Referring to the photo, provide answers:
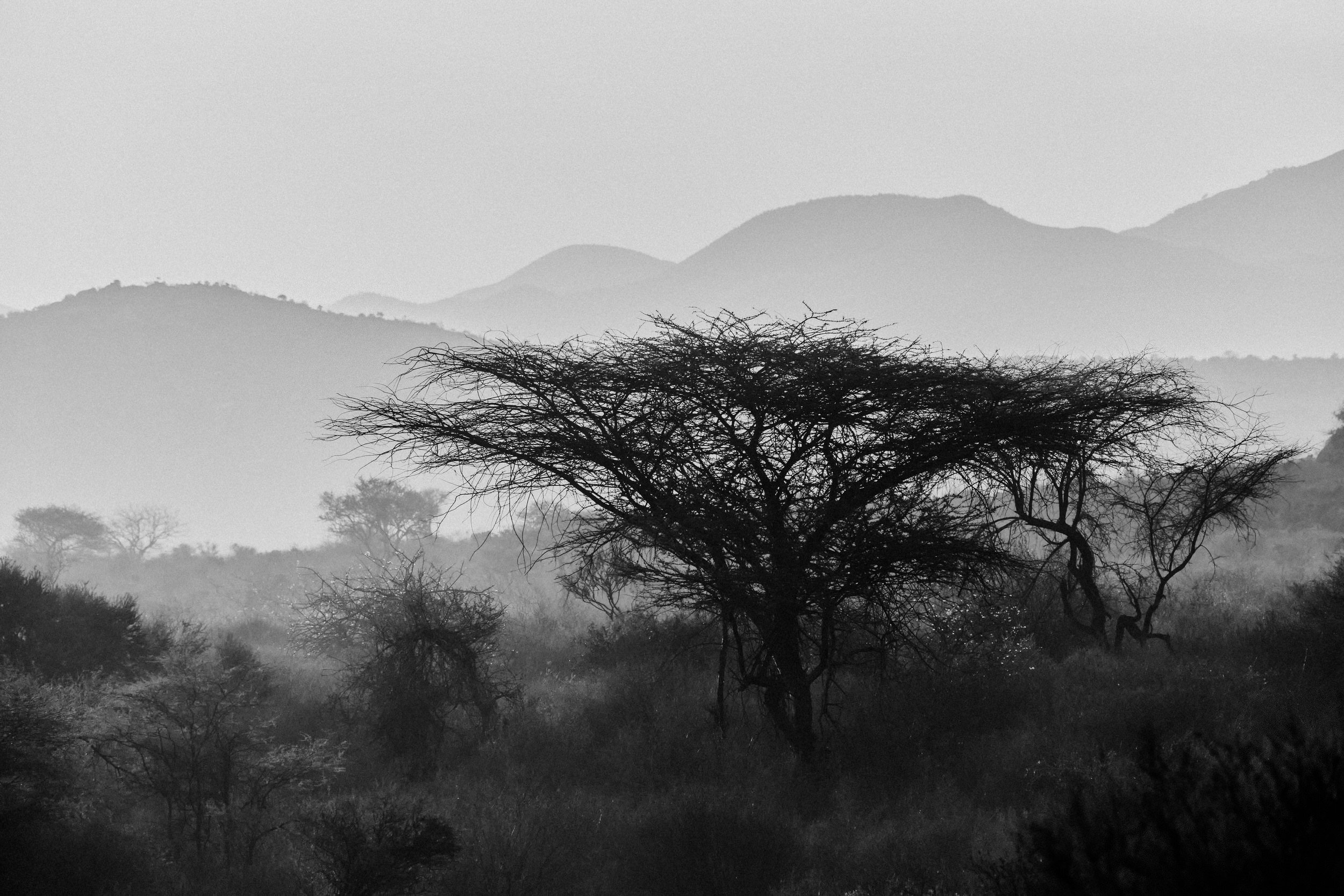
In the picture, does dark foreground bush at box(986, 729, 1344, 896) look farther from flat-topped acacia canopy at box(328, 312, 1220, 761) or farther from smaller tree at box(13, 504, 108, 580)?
smaller tree at box(13, 504, 108, 580)

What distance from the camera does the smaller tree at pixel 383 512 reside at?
42.4 m

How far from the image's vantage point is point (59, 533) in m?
48.7

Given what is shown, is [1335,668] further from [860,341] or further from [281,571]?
[281,571]

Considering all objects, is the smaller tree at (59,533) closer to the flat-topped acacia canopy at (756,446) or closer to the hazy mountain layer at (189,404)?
the flat-topped acacia canopy at (756,446)

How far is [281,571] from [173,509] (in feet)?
294

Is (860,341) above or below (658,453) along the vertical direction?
above

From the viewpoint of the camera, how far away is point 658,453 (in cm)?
1068

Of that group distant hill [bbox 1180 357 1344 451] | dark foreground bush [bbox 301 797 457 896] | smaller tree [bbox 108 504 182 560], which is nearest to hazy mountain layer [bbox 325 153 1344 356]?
distant hill [bbox 1180 357 1344 451]

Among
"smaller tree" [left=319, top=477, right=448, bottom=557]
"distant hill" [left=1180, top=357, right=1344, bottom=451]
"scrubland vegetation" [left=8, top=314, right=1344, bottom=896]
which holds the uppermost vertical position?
"distant hill" [left=1180, top=357, right=1344, bottom=451]

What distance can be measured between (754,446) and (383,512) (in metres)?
34.3

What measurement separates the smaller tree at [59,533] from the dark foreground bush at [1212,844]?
5060 centimetres

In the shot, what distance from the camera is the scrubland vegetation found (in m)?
7.16

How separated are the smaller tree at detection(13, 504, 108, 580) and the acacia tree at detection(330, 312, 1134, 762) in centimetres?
4438

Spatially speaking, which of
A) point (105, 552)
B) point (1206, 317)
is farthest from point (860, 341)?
point (1206, 317)
